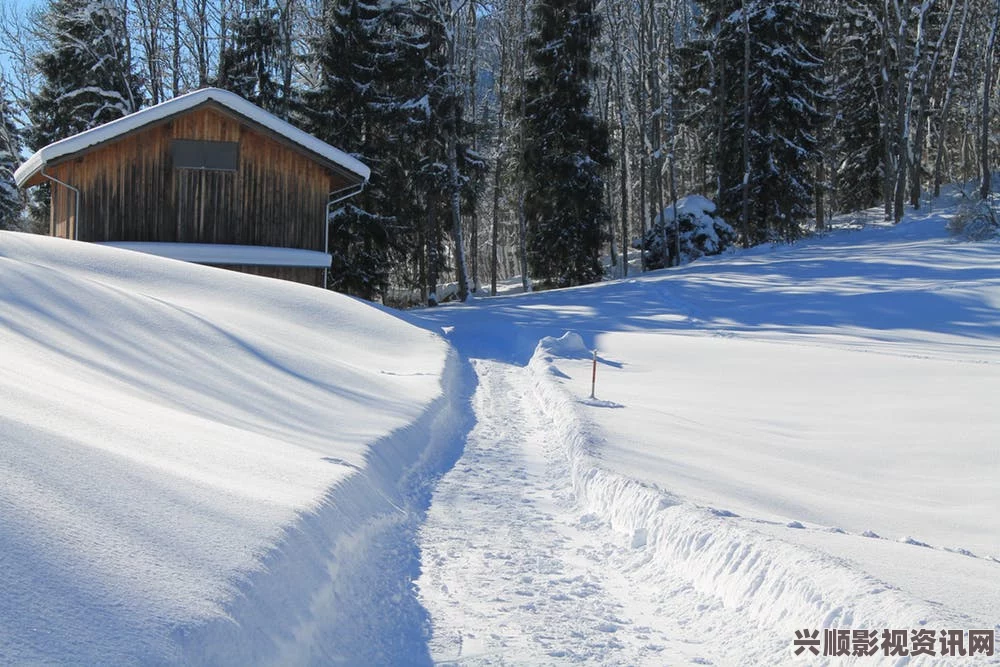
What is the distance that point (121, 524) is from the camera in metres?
3.83

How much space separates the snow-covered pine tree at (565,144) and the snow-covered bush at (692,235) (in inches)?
125

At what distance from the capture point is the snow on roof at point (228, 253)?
1972cm

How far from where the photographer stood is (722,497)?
6461 mm

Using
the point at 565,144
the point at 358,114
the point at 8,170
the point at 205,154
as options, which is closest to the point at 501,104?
the point at 565,144

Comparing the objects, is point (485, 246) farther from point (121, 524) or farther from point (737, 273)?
point (121, 524)

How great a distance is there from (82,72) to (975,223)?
109 ft

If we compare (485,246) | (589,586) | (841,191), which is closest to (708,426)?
(589,586)

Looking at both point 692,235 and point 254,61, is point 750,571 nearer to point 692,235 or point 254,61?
point 692,235

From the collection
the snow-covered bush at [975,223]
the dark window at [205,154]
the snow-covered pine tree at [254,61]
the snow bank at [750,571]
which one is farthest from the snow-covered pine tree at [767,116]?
the snow bank at [750,571]

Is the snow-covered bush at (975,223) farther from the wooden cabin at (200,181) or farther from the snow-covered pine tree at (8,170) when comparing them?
the snow-covered pine tree at (8,170)

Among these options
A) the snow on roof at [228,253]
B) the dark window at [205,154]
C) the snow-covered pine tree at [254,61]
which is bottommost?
the snow on roof at [228,253]

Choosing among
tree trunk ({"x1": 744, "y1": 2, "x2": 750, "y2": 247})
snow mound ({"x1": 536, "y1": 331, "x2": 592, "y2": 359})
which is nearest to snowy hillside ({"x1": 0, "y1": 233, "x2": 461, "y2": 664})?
snow mound ({"x1": 536, "y1": 331, "x2": 592, "y2": 359})

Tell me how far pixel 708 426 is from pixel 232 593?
269 inches

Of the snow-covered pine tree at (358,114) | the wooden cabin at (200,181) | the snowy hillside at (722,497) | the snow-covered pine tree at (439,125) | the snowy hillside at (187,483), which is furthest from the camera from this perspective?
the snow-covered pine tree at (358,114)
